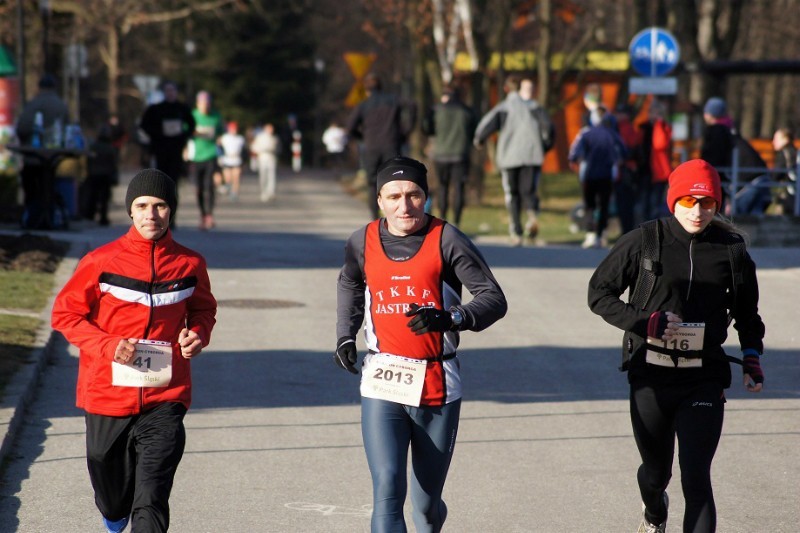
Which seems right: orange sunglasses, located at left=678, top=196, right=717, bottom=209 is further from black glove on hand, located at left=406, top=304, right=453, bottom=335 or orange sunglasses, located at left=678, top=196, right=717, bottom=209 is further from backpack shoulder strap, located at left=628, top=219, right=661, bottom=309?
black glove on hand, located at left=406, top=304, right=453, bottom=335

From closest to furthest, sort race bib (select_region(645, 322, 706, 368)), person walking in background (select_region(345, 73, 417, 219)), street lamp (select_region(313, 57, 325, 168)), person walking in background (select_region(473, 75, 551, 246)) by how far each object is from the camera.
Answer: race bib (select_region(645, 322, 706, 368)), person walking in background (select_region(473, 75, 551, 246)), person walking in background (select_region(345, 73, 417, 219)), street lamp (select_region(313, 57, 325, 168))

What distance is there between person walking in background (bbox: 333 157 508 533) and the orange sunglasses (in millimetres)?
848

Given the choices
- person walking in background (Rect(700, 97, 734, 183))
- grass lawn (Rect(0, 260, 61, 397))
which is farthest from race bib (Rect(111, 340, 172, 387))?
person walking in background (Rect(700, 97, 734, 183))

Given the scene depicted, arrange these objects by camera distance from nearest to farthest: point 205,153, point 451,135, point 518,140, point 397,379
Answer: point 397,379, point 518,140, point 451,135, point 205,153

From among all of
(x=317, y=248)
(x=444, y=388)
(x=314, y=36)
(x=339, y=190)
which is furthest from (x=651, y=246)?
(x=314, y=36)

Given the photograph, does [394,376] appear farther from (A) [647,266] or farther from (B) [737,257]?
(B) [737,257]

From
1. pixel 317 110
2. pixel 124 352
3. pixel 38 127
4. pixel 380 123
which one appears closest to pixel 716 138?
pixel 380 123

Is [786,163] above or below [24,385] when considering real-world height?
above

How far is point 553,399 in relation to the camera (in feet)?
33.4

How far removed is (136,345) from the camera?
5754mm

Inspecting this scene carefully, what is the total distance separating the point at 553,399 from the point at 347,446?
192 cm

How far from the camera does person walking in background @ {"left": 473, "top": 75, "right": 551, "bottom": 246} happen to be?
19.6m

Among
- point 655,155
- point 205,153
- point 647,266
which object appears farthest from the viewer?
point 205,153

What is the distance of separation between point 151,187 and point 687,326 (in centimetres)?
205
